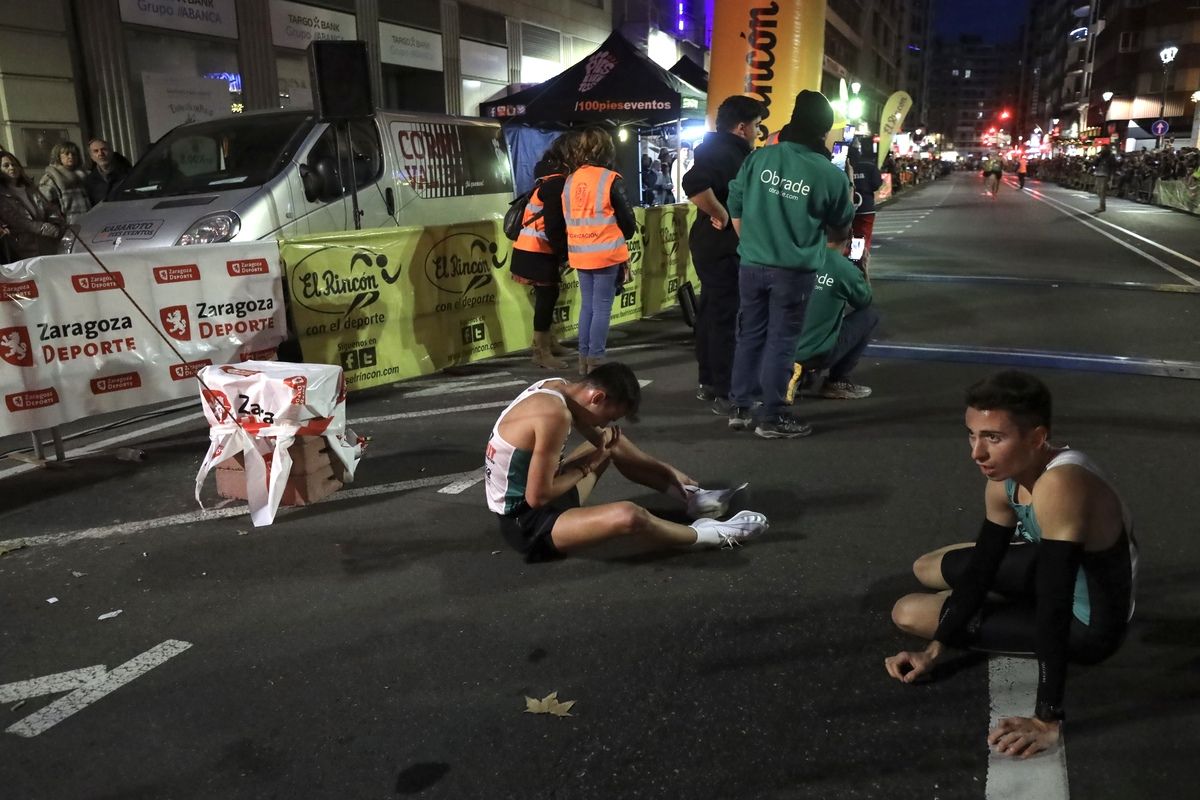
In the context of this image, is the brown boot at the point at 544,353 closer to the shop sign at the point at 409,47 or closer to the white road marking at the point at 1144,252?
the white road marking at the point at 1144,252

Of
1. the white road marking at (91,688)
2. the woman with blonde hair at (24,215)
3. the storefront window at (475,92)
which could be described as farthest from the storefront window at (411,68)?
the white road marking at (91,688)

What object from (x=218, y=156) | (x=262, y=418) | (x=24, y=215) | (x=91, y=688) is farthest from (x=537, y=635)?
(x=24, y=215)

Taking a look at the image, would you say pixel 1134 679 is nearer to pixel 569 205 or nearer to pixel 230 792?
pixel 230 792

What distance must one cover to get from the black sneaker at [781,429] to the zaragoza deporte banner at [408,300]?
9.97 feet

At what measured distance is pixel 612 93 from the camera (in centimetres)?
1336

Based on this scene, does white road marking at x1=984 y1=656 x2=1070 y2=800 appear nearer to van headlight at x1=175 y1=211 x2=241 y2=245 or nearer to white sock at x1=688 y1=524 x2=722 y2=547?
white sock at x1=688 y1=524 x2=722 y2=547

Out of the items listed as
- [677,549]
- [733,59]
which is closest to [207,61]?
[733,59]

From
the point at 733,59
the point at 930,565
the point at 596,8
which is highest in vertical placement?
the point at 596,8

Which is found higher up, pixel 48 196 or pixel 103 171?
pixel 103 171

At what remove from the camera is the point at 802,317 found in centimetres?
558

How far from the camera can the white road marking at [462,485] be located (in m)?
4.91

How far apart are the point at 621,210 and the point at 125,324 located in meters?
3.53

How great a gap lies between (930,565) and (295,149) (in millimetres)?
7691

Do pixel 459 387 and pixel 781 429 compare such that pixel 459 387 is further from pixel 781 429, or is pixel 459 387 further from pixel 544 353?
pixel 781 429
